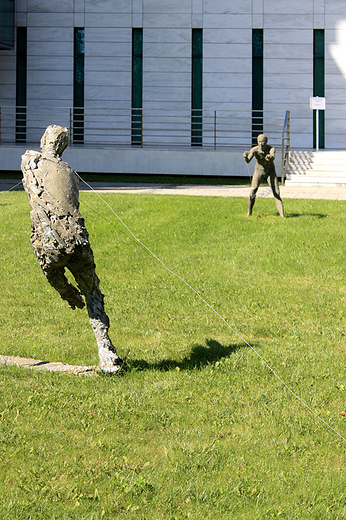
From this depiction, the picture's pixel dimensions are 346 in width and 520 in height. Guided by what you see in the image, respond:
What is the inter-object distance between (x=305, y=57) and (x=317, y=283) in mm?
20790

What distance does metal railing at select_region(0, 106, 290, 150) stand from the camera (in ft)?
87.9

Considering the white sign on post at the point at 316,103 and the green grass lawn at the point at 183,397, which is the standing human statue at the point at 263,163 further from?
the white sign on post at the point at 316,103

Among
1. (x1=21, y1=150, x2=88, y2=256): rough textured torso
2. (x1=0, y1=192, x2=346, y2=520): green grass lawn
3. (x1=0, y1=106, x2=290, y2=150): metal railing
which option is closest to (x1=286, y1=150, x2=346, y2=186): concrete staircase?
(x1=0, y1=106, x2=290, y2=150): metal railing

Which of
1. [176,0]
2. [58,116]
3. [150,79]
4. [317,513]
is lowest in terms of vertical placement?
[317,513]

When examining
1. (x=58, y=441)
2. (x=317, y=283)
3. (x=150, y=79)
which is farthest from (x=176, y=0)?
(x=58, y=441)

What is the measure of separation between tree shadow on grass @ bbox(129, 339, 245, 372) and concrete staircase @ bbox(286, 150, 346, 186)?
52.7 ft

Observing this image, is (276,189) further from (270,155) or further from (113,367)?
(113,367)

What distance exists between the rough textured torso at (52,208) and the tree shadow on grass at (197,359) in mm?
1468

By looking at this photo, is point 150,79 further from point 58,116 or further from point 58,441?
point 58,441

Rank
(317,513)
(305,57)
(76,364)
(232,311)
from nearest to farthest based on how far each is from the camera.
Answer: (317,513) → (76,364) → (232,311) → (305,57)

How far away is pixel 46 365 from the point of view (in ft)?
18.7

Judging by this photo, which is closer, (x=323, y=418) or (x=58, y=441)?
(x=58, y=441)

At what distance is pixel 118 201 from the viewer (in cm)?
1526

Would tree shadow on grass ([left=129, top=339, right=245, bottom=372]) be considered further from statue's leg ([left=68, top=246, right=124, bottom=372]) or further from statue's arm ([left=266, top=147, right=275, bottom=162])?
statue's arm ([left=266, top=147, right=275, bottom=162])
